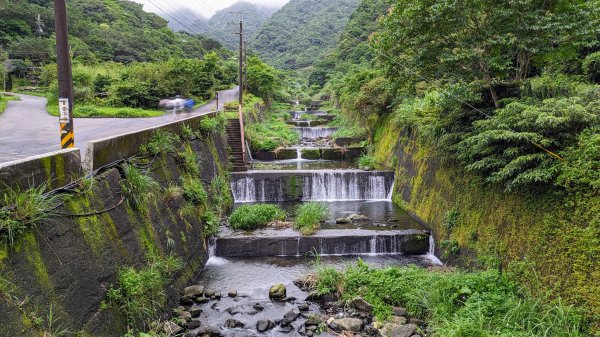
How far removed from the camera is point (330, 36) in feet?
329

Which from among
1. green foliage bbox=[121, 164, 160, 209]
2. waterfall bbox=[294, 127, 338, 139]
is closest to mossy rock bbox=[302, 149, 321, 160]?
waterfall bbox=[294, 127, 338, 139]

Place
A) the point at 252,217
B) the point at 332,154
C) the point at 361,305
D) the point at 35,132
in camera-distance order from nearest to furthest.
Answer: the point at 361,305 < the point at 252,217 < the point at 35,132 < the point at 332,154

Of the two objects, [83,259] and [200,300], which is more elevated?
[83,259]

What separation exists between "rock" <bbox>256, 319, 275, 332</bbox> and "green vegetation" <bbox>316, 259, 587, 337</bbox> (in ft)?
5.25

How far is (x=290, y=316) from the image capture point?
8.21 meters

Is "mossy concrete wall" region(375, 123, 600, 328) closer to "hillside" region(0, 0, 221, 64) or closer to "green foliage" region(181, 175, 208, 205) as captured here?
"green foliage" region(181, 175, 208, 205)

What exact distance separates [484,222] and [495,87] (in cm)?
352

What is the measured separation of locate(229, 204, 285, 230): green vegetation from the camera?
1282 centimetres

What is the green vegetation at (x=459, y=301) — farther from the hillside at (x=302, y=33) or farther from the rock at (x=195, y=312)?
the hillside at (x=302, y=33)

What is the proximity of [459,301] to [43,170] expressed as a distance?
7.40 meters

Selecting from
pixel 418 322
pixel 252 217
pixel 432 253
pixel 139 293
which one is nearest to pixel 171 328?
pixel 139 293

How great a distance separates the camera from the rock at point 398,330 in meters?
7.28

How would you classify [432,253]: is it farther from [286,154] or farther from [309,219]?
[286,154]

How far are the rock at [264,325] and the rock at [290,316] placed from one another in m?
0.29
